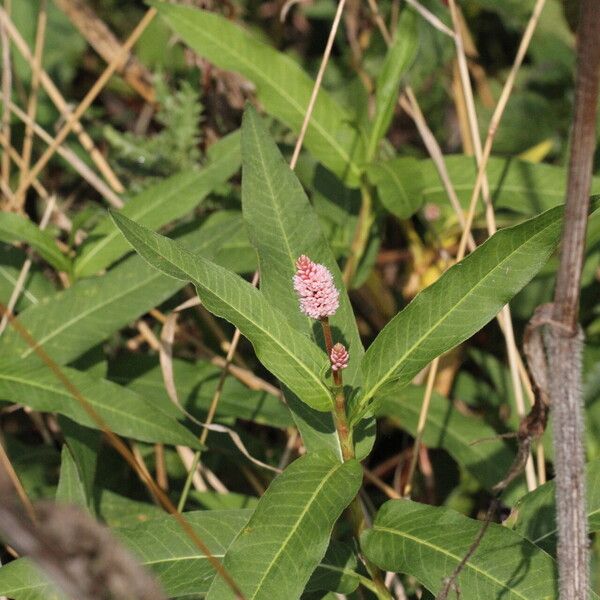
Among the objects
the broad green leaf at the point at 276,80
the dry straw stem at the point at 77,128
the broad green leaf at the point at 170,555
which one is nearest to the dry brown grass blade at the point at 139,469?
the broad green leaf at the point at 170,555

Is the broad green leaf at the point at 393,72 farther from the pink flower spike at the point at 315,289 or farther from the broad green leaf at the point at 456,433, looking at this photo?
the pink flower spike at the point at 315,289

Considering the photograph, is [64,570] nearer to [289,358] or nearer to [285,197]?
[289,358]

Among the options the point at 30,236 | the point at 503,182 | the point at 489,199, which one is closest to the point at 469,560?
the point at 489,199

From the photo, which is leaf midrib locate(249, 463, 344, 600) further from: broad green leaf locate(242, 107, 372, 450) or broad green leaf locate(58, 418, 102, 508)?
broad green leaf locate(58, 418, 102, 508)

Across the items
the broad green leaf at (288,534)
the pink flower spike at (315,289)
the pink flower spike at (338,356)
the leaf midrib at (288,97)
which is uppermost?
the leaf midrib at (288,97)

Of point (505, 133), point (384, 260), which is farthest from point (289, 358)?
point (505, 133)

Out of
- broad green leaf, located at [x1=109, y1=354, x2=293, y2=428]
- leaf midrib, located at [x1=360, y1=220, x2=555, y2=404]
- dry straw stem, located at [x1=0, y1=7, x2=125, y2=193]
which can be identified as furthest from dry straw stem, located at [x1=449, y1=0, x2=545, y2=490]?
dry straw stem, located at [x1=0, y1=7, x2=125, y2=193]
